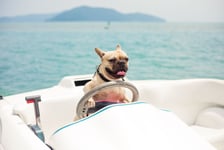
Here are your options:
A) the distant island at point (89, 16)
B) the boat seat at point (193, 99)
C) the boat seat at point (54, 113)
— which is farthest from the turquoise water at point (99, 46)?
the boat seat at point (54, 113)

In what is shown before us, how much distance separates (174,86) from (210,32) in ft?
9.33

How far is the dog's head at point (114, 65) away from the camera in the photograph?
53.1 inches

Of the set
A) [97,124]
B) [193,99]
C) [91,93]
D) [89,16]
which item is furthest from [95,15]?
[97,124]

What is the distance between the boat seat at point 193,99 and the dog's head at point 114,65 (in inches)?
19.1

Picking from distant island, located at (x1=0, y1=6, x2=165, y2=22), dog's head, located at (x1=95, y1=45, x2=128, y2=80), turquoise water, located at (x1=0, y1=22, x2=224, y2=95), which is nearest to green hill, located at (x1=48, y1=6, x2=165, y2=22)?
distant island, located at (x1=0, y1=6, x2=165, y2=22)

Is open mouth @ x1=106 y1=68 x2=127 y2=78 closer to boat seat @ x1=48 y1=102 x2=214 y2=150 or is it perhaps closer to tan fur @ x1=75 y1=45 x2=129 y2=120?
tan fur @ x1=75 y1=45 x2=129 y2=120

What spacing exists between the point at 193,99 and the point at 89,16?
2.48 meters

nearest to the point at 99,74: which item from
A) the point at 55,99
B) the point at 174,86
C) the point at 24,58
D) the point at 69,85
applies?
the point at 55,99

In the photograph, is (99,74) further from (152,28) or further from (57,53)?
(152,28)

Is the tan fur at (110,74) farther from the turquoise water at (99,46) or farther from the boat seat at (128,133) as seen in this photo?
the turquoise water at (99,46)

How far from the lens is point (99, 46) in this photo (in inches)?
166

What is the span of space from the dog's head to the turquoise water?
257 cm

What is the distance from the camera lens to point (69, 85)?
1.78m

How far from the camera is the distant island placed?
390 cm
